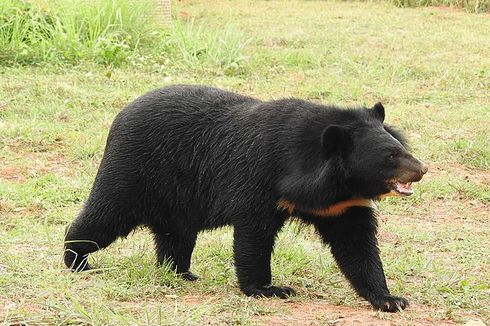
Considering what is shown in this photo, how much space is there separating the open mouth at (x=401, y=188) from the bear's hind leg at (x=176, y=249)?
51.8 inches

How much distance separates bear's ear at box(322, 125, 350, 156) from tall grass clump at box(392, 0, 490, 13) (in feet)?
44.0

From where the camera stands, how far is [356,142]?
4.63 metres

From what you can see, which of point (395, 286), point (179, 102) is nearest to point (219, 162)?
point (179, 102)

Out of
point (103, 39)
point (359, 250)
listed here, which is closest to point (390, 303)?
point (359, 250)

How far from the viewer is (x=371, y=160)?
4.59 m

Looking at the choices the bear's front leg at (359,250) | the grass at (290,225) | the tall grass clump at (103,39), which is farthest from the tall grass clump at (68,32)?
the bear's front leg at (359,250)

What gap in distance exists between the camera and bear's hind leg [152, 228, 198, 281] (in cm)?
539

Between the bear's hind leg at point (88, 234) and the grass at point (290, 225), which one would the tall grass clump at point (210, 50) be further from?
the bear's hind leg at point (88, 234)

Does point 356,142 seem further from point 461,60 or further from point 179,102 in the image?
point 461,60

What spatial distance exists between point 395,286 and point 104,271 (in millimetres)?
1580

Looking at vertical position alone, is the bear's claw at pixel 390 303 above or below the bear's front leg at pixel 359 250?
below

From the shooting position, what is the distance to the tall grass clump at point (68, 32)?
10806 mm

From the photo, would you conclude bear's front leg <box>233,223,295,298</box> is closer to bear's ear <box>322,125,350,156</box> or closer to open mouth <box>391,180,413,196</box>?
bear's ear <box>322,125,350,156</box>

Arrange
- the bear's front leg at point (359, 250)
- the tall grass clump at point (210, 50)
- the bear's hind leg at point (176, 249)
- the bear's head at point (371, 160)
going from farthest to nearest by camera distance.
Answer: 1. the tall grass clump at point (210, 50)
2. the bear's hind leg at point (176, 249)
3. the bear's front leg at point (359, 250)
4. the bear's head at point (371, 160)
